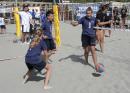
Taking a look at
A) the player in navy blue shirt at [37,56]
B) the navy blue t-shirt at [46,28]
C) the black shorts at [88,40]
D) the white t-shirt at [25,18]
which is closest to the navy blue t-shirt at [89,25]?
the black shorts at [88,40]

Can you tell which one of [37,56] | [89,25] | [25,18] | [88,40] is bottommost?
[37,56]

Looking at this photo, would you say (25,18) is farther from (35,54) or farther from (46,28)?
(35,54)

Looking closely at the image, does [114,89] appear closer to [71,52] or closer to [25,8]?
[71,52]

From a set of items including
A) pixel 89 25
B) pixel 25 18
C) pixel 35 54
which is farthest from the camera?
pixel 25 18

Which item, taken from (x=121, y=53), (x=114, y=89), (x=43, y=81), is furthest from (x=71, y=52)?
(x=114, y=89)

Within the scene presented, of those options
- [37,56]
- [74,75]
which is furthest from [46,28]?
[37,56]

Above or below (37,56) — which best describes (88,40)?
above

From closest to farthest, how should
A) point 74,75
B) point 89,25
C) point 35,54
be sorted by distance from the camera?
point 35,54, point 74,75, point 89,25

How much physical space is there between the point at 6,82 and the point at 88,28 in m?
2.67

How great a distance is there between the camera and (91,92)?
757 centimetres

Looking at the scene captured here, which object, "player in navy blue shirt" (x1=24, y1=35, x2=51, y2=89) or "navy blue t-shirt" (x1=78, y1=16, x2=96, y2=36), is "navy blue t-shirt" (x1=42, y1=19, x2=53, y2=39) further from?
"player in navy blue shirt" (x1=24, y1=35, x2=51, y2=89)

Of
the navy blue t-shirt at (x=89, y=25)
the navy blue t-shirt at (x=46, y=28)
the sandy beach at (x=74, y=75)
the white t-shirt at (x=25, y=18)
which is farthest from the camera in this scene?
the white t-shirt at (x=25, y=18)

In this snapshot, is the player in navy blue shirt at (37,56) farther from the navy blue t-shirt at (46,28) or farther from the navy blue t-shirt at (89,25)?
the navy blue t-shirt at (89,25)

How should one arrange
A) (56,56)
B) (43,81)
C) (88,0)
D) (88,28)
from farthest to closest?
(88,0) < (56,56) < (88,28) < (43,81)
